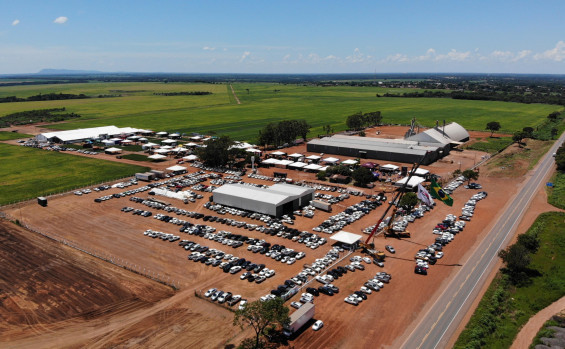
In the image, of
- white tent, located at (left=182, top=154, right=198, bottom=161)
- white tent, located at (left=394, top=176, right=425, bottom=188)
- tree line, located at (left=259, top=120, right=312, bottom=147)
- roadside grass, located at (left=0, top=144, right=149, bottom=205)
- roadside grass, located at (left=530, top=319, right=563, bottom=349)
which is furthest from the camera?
tree line, located at (left=259, top=120, right=312, bottom=147)

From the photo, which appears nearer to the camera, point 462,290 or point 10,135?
point 462,290

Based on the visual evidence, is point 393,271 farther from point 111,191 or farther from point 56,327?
point 111,191

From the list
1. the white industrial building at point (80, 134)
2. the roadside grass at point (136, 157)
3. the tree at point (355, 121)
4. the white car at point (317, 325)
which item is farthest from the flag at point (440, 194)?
the white industrial building at point (80, 134)

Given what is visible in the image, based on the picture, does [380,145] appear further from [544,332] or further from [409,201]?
[544,332]

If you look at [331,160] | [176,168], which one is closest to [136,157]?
[176,168]

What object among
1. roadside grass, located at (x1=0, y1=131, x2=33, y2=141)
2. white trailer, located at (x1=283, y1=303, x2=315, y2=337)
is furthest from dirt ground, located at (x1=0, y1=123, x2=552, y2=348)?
roadside grass, located at (x1=0, y1=131, x2=33, y2=141)

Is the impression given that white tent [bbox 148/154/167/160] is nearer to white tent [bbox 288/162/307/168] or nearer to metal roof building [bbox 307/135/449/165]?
white tent [bbox 288/162/307/168]
